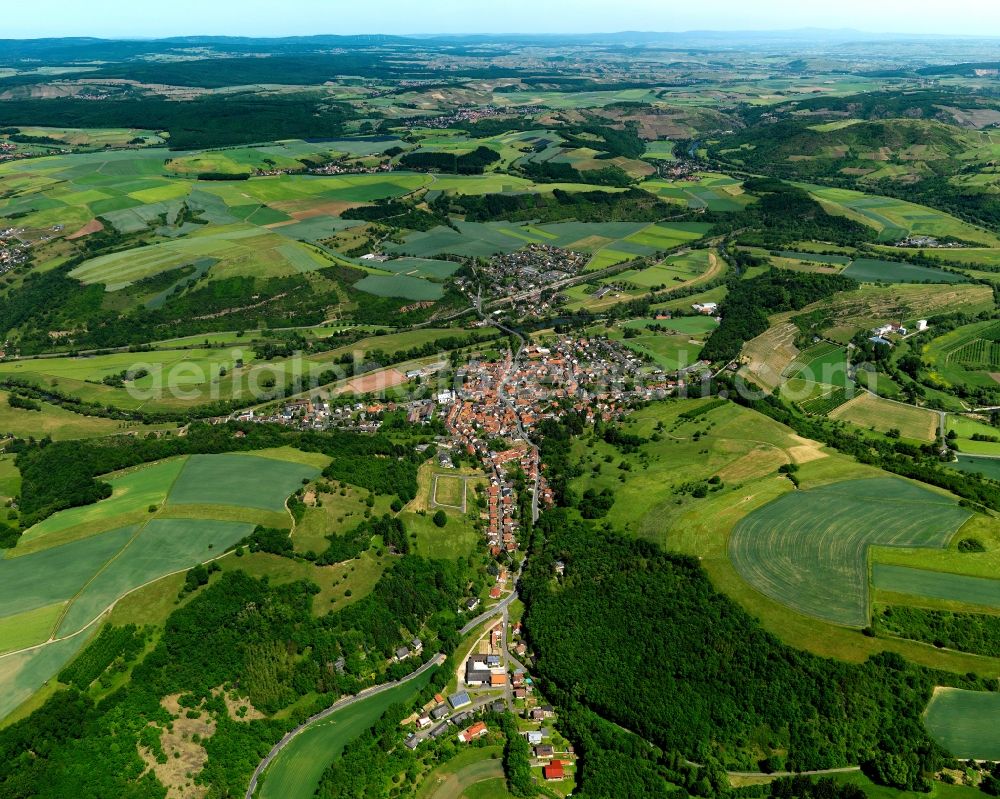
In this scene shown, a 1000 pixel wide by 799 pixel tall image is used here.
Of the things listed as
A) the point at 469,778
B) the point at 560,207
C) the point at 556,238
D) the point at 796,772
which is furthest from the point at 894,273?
the point at 469,778

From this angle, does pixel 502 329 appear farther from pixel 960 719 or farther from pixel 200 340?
pixel 960 719

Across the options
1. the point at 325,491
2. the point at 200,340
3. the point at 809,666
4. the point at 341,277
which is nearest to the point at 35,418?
the point at 200,340

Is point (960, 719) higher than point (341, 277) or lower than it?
lower

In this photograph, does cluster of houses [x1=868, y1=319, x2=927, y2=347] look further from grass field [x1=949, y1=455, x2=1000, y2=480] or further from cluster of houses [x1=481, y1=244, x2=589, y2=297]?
cluster of houses [x1=481, y1=244, x2=589, y2=297]

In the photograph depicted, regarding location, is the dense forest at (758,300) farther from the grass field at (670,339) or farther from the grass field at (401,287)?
the grass field at (401,287)

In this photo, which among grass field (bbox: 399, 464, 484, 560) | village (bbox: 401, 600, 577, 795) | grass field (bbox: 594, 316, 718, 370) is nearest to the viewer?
village (bbox: 401, 600, 577, 795)

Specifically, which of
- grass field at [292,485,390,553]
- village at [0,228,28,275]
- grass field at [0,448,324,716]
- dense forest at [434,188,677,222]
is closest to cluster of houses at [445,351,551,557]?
grass field at [292,485,390,553]

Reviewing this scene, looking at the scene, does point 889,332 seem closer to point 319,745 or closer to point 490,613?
point 490,613
